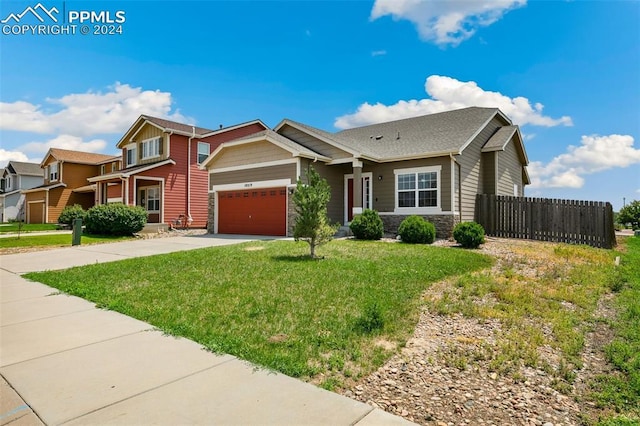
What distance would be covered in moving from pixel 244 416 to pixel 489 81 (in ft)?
64.3

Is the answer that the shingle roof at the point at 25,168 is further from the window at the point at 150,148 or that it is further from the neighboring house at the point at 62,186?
the window at the point at 150,148

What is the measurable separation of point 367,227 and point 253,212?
22.3 ft

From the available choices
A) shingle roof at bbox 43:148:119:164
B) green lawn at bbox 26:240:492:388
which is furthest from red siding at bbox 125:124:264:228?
shingle roof at bbox 43:148:119:164

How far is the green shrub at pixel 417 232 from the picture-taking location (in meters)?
13.1

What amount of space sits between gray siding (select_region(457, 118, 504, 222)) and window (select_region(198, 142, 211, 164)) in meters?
17.0

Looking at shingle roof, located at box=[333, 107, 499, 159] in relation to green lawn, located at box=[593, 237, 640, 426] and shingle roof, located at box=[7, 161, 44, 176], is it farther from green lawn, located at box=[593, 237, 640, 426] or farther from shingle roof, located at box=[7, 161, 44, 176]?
shingle roof, located at box=[7, 161, 44, 176]

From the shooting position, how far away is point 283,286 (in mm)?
6320

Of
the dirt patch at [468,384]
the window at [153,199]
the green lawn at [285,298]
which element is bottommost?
the dirt patch at [468,384]

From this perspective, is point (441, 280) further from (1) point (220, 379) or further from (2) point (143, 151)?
(2) point (143, 151)

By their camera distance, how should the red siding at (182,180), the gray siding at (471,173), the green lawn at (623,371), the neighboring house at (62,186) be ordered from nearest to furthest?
the green lawn at (623,371)
the gray siding at (471,173)
the red siding at (182,180)
the neighboring house at (62,186)

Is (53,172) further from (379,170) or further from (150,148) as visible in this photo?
(379,170)

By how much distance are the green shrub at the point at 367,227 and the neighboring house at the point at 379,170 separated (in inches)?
60.6

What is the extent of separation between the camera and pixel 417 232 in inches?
514

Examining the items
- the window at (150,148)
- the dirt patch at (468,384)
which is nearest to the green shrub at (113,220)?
the window at (150,148)
